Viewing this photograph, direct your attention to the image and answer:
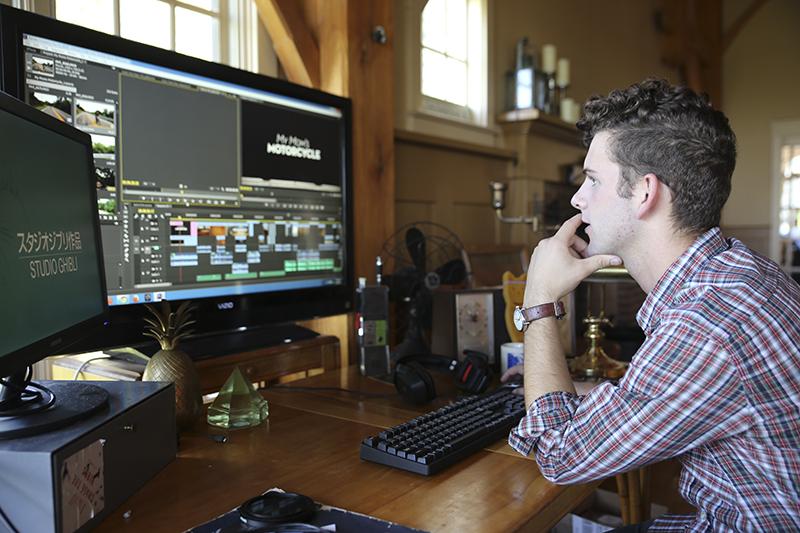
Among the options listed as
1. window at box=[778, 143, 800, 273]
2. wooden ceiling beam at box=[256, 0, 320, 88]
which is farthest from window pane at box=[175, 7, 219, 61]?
window at box=[778, 143, 800, 273]

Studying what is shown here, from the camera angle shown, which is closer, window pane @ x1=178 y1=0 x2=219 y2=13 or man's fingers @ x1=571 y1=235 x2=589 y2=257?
man's fingers @ x1=571 y1=235 x2=589 y2=257

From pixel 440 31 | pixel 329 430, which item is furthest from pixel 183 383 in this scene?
pixel 440 31

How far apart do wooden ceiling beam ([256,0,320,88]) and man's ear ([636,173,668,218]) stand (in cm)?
124

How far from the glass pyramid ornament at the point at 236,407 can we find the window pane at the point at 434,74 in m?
1.84

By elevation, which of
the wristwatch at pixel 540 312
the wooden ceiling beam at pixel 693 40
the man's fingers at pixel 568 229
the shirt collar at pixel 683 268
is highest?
the wooden ceiling beam at pixel 693 40

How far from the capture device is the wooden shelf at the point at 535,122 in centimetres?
318

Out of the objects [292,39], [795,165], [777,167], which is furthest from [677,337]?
[795,165]

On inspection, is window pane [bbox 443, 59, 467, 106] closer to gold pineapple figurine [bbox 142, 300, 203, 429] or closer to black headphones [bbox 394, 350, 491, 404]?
black headphones [bbox 394, 350, 491, 404]

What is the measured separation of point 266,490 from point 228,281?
0.69 m

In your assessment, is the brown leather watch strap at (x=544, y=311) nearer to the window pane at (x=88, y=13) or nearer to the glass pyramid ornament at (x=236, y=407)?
the glass pyramid ornament at (x=236, y=407)

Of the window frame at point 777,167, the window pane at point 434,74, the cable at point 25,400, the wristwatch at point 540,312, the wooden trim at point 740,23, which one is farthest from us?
the window frame at point 777,167

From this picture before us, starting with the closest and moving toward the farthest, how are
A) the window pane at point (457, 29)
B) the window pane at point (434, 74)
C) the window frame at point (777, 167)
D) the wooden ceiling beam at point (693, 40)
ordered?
the window pane at point (434, 74) < the window pane at point (457, 29) < the wooden ceiling beam at point (693, 40) < the window frame at point (777, 167)

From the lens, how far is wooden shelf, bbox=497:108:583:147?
125 inches

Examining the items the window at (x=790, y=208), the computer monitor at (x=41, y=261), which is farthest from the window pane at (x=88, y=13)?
the window at (x=790, y=208)
